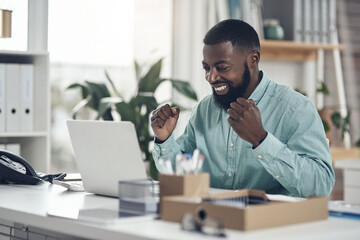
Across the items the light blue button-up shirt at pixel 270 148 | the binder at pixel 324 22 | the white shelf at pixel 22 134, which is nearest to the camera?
the light blue button-up shirt at pixel 270 148

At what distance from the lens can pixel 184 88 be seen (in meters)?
3.89

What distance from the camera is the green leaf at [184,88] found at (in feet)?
12.7

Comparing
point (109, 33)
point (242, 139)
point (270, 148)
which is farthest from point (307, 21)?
point (270, 148)

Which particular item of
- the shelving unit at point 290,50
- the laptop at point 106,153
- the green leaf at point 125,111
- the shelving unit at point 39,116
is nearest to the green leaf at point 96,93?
the green leaf at point 125,111

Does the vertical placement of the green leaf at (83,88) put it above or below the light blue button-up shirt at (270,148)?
above

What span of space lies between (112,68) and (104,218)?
3225 millimetres

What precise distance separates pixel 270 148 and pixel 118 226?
65 centimetres

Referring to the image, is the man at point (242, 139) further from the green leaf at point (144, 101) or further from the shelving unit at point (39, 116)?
the green leaf at point (144, 101)

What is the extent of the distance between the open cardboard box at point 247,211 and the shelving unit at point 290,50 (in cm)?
269

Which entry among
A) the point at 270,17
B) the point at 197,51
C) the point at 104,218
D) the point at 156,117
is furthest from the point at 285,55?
the point at 104,218

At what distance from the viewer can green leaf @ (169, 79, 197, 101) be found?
3867 millimetres

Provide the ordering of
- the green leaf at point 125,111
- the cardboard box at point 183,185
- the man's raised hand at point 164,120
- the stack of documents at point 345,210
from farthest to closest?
the green leaf at point 125,111 → the man's raised hand at point 164,120 → the stack of documents at point 345,210 → the cardboard box at point 183,185

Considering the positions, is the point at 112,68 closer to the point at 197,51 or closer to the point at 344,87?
the point at 197,51

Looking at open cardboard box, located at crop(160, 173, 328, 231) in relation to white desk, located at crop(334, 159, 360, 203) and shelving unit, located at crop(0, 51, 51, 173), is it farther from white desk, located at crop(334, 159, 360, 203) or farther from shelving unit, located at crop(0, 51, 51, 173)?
white desk, located at crop(334, 159, 360, 203)
